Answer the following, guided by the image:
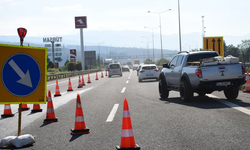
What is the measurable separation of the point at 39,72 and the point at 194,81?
251 inches

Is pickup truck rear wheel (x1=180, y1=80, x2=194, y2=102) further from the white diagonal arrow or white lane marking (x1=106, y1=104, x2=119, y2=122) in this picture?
the white diagonal arrow

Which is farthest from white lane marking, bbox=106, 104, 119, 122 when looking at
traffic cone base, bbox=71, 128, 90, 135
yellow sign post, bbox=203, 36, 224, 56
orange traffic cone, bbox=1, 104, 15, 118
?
yellow sign post, bbox=203, 36, 224, 56

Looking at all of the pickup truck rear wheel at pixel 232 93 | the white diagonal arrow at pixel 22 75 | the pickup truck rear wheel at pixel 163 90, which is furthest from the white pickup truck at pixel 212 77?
the white diagonal arrow at pixel 22 75

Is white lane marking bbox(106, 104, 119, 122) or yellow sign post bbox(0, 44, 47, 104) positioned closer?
yellow sign post bbox(0, 44, 47, 104)

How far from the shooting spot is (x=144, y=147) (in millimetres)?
6121

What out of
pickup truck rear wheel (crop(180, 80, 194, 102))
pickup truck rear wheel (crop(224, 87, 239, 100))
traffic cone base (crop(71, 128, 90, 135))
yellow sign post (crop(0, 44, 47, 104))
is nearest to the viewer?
yellow sign post (crop(0, 44, 47, 104))

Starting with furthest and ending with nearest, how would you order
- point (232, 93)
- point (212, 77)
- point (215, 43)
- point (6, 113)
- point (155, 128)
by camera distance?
point (215, 43), point (232, 93), point (212, 77), point (6, 113), point (155, 128)

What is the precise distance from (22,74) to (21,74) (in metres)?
0.02

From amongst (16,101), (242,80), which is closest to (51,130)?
(16,101)

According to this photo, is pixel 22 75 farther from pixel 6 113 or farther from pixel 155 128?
pixel 6 113

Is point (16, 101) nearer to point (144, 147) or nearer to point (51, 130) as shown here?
point (51, 130)

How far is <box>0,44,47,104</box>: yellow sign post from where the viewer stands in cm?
677

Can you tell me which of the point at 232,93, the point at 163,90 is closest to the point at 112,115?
the point at 232,93

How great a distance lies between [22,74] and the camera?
692 centimetres
